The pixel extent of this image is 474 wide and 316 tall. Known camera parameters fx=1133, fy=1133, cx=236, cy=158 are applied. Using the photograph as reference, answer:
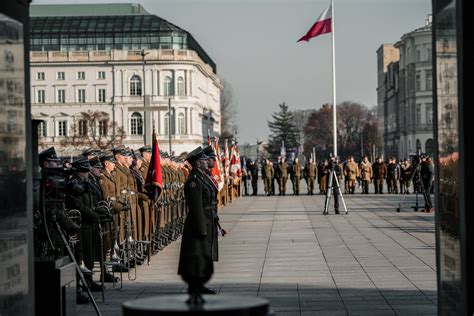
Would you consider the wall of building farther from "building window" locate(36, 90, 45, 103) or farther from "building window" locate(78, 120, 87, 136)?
"building window" locate(78, 120, 87, 136)

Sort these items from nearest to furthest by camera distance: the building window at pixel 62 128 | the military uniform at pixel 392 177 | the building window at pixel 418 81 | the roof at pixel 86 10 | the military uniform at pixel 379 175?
1. the military uniform at pixel 392 177
2. the military uniform at pixel 379 175
3. the building window at pixel 62 128
4. the roof at pixel 86 10
5. the building window at pixel 418 81

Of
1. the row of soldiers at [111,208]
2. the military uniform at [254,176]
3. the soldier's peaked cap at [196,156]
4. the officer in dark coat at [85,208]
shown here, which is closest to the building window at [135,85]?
the military uniform at [254,176]

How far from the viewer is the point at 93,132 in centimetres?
A: 11506

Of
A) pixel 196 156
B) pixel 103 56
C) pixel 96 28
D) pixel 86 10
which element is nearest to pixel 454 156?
pixel 196 156

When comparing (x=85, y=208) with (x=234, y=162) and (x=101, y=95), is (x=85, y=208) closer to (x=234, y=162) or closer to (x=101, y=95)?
(x=234, y=162)

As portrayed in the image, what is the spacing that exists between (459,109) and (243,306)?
3512 millimetres

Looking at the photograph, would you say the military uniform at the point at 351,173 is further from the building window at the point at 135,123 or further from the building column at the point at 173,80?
the building window at the point at 135,123

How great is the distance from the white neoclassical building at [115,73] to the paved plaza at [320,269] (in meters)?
96.1

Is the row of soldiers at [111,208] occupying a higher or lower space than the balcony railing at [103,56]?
lower

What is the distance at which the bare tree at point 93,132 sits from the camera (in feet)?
364

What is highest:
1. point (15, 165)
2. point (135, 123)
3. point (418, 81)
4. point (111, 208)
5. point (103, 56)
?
point (103, 56)

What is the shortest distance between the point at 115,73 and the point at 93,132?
13.9 m

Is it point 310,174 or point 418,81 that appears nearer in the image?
point 310,174

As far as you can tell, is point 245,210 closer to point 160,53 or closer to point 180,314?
point 180,314
